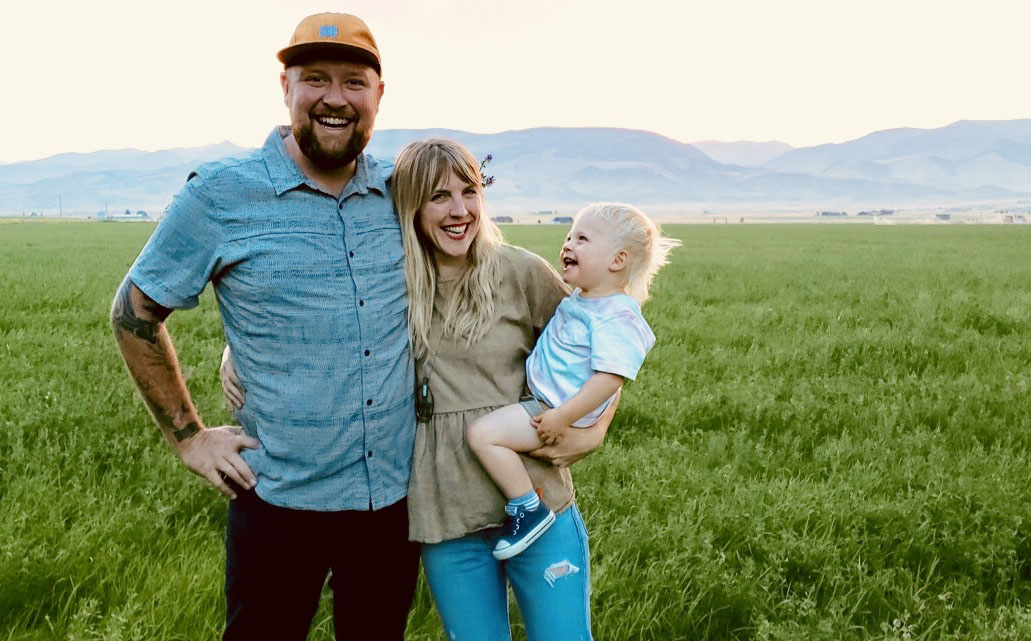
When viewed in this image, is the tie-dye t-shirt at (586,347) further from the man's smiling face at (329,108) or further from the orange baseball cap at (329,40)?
the orange baseball cap at (329,40)

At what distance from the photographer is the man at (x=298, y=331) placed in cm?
276

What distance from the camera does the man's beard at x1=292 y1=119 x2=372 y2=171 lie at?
278cm

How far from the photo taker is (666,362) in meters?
9.15

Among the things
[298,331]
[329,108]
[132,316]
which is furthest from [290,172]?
[132,316]

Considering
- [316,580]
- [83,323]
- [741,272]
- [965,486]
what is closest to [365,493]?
[316,580]

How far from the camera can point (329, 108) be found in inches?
109

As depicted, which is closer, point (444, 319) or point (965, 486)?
point (444, 319)

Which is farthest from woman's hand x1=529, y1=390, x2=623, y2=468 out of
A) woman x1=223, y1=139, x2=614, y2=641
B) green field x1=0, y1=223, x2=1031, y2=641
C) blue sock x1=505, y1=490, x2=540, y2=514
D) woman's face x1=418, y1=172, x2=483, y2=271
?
green field x1=0, y1=223, x2=1031, y2=641

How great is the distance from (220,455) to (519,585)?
1177 mm

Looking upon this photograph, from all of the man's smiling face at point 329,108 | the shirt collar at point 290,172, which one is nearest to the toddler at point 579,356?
the shirt collar at point 290,172

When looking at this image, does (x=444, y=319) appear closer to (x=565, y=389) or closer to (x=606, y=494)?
(x=565, y=389)

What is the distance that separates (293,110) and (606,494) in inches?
131

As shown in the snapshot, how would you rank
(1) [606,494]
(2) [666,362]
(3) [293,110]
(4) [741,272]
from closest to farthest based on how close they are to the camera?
(3) [293,110] → (1) [606,494] → (2) [666,362] → (4) [741,272]

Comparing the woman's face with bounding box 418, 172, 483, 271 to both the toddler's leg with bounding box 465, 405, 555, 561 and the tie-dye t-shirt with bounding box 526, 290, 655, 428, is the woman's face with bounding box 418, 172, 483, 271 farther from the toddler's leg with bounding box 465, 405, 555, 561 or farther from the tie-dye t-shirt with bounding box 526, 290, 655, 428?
the toddler's leg with bounding box 465, 405, 555, 561
